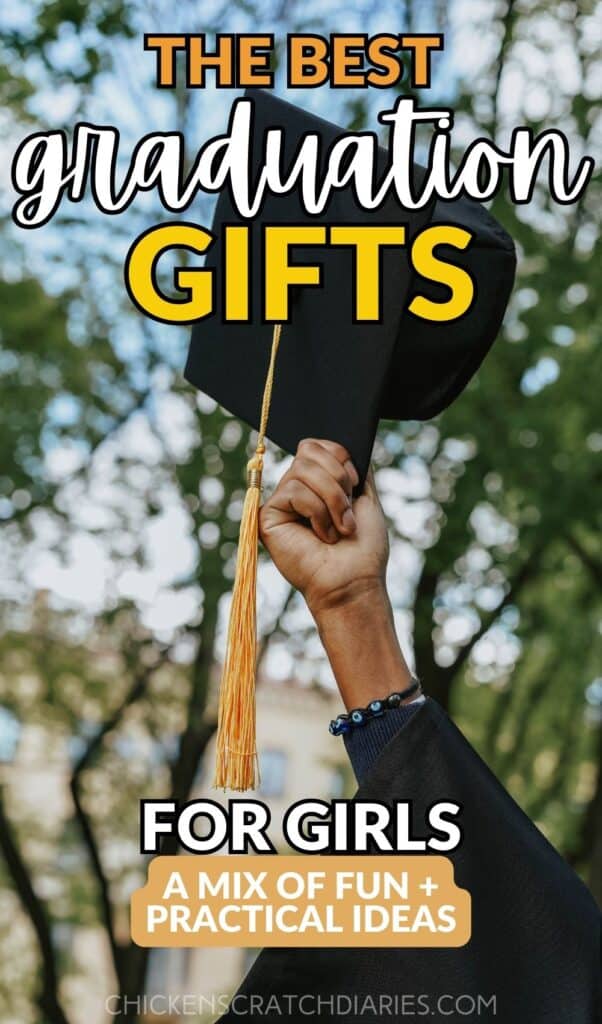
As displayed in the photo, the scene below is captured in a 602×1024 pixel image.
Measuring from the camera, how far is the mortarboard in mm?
2072

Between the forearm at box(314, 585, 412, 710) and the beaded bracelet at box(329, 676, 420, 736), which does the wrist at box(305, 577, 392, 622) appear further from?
the beaded bracelet at box(329, 676, 420, 736)

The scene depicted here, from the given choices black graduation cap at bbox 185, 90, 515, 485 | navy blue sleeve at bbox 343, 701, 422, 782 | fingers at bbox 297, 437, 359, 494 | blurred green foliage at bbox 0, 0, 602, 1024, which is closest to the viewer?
navy blue sleeve at bbox 343, 701, 422, 782

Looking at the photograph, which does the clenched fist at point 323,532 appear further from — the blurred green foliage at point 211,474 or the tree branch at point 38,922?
the tree branch at point 38,922

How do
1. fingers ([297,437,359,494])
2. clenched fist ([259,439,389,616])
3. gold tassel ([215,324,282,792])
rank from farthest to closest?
gold tassel ([215,324,282,792]) → fingers ([297,437,359,494]) → clenched fist ([259,439,389,616])

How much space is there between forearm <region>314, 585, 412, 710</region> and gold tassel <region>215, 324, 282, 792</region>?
0.97ft

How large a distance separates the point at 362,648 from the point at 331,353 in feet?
2.20

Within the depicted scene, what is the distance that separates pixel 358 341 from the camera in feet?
7.05

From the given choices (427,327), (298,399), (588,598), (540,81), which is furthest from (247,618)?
(588,598)

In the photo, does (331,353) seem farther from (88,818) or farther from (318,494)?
(88,818)

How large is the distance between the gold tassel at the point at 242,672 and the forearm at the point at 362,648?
11.6 inches

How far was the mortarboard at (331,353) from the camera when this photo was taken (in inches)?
81.6

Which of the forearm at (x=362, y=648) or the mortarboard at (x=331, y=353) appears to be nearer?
the forearm at (x=362, y=648)

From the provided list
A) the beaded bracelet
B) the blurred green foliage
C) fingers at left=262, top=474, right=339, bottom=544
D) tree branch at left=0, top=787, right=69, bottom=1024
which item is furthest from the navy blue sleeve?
tree branch at left=0, top=787, right=69, bottom=1024

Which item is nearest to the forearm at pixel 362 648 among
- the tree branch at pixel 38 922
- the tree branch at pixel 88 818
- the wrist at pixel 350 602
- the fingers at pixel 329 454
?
the wrist at pixel 350 602
